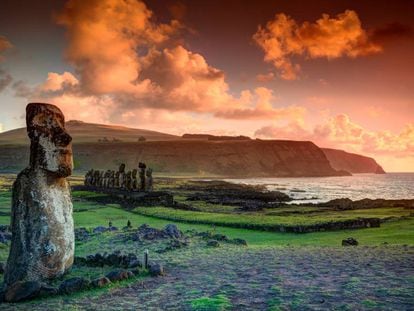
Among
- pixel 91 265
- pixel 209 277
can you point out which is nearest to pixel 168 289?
pixel 209 277

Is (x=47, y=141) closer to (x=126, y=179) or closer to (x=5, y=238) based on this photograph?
(x=5, y=238)

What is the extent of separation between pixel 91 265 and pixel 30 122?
5.20 m

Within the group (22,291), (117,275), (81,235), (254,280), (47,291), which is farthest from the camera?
(81,235)

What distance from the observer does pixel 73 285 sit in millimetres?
11016

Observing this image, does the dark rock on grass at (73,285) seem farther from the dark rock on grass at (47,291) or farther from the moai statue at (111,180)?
the moai statue at (111,180)

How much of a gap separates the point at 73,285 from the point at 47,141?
14.5 feet

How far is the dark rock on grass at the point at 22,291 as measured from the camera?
10.5 meters

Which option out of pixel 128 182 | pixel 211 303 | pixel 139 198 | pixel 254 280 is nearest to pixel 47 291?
pixel 211 303

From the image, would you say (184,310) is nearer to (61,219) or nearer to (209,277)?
(209,277)

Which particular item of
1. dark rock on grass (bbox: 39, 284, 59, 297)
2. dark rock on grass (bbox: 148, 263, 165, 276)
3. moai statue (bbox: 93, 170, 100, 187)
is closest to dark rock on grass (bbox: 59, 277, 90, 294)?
dark rock on grass (bbox: 39, 284, 59, 297)

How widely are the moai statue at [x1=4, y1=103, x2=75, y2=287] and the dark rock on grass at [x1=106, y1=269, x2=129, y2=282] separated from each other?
2.01 metres

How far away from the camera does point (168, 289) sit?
11070mm

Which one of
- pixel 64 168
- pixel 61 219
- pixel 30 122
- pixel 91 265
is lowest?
pixel 91 265

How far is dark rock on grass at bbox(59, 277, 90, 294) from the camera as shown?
10.9 metres
